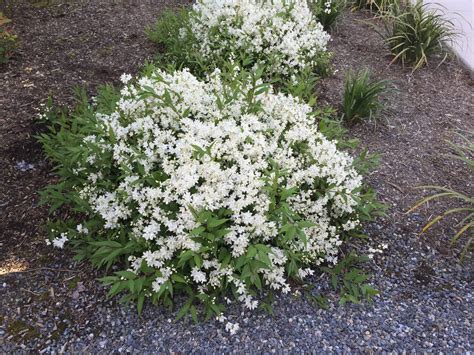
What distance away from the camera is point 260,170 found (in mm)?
2906

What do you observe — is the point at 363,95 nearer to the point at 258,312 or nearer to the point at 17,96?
the point at 258,312

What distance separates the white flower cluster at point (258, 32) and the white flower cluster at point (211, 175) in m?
1.23

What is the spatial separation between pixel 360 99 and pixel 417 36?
149cm

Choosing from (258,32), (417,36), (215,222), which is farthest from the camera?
(417,36)

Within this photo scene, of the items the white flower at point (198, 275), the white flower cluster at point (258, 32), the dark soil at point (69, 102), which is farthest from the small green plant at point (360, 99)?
the white flower at point (198, 275)

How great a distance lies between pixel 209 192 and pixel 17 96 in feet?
8.59

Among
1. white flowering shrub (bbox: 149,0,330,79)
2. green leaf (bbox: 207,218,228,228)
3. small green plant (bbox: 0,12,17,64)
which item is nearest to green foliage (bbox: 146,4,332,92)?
white flowering shrub (bbox: 149,0,330,79)

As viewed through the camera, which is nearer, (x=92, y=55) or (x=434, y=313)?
(x=434, y=313)

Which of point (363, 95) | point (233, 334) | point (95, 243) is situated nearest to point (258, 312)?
point (233, 334)

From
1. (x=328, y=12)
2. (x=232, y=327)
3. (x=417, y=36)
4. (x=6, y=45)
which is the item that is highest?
(x=417, y=36)

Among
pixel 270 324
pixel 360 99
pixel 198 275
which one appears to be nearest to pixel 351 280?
pixel 270 324

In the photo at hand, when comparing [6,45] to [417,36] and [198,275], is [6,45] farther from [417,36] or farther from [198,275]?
[417,36]

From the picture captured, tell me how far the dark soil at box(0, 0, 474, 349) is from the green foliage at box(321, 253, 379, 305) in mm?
233

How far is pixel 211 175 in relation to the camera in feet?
8.65
